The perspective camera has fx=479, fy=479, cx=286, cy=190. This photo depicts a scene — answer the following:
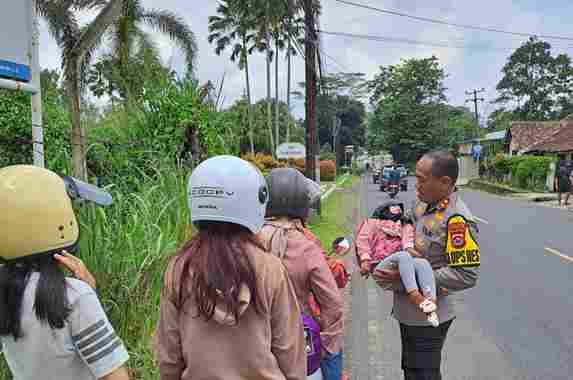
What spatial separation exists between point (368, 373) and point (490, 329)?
181 centimetres

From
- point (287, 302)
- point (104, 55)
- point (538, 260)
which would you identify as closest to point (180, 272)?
point (287, 302)

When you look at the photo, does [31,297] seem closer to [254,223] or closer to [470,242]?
[254,223]

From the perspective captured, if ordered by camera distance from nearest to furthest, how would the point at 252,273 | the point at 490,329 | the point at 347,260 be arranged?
1. the point at 252,273
2. the point at 490,329
3. the point at 347,260

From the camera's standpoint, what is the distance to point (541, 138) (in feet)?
126

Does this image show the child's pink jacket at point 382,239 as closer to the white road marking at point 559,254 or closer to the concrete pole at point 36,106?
the concrete pole at point 36,106

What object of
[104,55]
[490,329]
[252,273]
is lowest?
[490,329]

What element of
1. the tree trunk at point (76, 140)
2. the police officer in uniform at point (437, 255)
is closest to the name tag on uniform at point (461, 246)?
the police officer in uniform at point (437, 255)

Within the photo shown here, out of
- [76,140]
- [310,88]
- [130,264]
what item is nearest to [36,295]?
[130,264]

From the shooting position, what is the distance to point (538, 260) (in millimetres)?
8461

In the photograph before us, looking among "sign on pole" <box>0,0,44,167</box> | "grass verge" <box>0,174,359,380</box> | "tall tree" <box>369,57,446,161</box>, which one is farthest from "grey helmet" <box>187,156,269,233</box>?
"tall tree" <box>369,57,446,161</box>

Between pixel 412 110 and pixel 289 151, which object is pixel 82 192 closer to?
pixel 289 151

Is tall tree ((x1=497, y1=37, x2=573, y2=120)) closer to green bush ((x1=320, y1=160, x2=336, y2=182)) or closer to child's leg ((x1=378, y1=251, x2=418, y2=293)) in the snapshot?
green bush ((x1=320, y1=160, x2=336, y2=182))

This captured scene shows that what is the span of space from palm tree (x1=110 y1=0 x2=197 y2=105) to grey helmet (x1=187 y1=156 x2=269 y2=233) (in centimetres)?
1396

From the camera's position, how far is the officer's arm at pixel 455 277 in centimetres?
236
